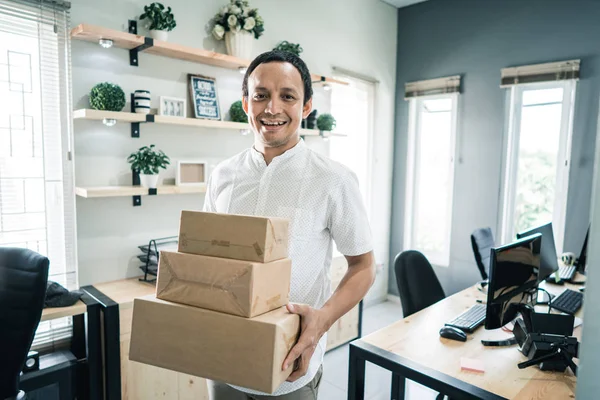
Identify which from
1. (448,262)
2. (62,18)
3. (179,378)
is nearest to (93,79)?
(62,18)

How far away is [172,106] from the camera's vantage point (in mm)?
2494

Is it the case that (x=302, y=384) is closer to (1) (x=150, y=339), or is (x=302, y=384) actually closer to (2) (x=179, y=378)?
(1) (x=150, y=339)

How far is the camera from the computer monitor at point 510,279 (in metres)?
1.61

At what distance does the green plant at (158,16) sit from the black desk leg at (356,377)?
6.44ft

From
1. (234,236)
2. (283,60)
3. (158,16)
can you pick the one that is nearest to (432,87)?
(158,16)

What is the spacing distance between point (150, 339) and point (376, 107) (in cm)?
350

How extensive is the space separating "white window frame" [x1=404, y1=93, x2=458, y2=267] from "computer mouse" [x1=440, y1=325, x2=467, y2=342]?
7.59 ft

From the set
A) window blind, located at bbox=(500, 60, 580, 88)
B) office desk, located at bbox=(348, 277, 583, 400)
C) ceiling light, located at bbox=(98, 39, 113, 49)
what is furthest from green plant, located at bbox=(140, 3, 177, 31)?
window blind, located at bbox=(500, 60, 580, 88)

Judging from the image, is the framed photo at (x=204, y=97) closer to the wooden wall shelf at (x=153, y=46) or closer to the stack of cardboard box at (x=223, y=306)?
the wooden wall shelf at (x=153, y=46)

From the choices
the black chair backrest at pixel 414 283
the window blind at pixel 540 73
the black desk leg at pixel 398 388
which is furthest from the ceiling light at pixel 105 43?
the window blind at pixel 540 73

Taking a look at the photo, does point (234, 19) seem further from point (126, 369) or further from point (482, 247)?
point (482, 247)

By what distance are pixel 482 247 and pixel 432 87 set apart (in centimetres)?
170

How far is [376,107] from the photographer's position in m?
4.07

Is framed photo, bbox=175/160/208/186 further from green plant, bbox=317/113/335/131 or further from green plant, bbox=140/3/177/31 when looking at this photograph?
green plant, bbox=317/113/335/131
